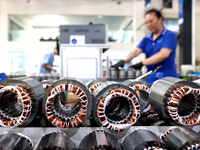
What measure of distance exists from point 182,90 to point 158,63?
1.80 meters

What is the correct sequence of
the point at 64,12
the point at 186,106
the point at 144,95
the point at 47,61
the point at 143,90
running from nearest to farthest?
the point at 186,106 < the point at 143,90 < the point at 144,95 < the point at 47,61 < the point at 64,12

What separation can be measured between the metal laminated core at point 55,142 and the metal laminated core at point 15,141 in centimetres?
7

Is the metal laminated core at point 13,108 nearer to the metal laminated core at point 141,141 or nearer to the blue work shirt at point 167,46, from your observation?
the metal laminated core at point 141,141

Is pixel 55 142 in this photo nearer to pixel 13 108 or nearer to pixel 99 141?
pixel 99 141

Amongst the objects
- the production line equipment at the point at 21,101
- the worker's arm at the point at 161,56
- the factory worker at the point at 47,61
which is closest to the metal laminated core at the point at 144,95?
the production line equipment at the point at 21,101

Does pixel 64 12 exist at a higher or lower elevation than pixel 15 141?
higher

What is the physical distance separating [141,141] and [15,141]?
43cm

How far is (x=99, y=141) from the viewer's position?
1.90 ft

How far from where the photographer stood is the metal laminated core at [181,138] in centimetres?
58

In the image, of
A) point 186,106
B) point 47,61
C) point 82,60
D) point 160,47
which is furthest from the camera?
point 47,61

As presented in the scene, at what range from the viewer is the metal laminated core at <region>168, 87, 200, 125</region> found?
1.97 feet

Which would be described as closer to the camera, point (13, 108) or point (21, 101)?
point (21, 101)

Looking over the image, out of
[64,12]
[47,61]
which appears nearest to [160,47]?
[47,61]

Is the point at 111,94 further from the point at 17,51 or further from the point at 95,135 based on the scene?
the point at 17,51
